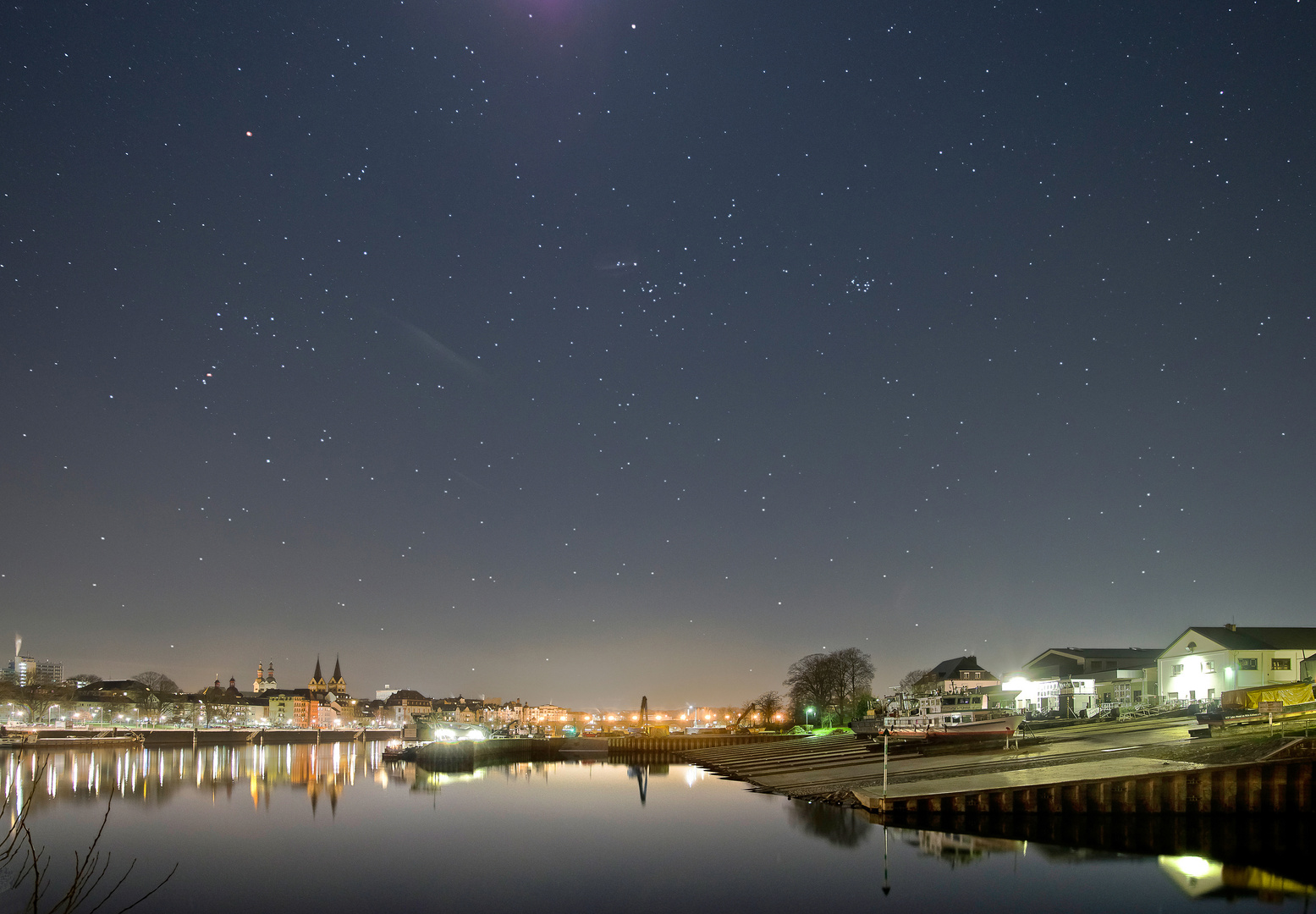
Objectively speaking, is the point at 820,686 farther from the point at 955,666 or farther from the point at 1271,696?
the point at 1271,696

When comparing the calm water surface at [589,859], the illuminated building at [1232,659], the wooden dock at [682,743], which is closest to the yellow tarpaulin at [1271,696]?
the illuminated building at [1232,659]

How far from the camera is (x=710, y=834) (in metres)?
43.2

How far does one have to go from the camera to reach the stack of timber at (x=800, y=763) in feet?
176

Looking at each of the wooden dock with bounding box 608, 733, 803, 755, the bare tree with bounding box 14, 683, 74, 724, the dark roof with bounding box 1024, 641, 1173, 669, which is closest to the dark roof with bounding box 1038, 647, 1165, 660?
the dark roof with bounding box 1024, 641, 1173, 669

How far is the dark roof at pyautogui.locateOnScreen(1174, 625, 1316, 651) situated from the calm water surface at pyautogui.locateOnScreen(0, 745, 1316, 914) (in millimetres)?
43025

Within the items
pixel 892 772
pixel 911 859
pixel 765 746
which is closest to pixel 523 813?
pixel 892 772

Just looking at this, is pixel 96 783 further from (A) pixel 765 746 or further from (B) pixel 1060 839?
(B) pixel 1060 839

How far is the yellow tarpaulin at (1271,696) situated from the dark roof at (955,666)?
7625 centimetres

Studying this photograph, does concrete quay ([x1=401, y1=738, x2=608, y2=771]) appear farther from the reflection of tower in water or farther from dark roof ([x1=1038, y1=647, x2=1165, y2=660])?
dark roof ([x1=1038, y1=647, x2=1165, y2=660])

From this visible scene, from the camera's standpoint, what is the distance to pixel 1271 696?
53.2 meters

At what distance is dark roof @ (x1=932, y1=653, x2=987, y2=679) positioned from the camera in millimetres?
129875

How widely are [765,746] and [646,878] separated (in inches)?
2709

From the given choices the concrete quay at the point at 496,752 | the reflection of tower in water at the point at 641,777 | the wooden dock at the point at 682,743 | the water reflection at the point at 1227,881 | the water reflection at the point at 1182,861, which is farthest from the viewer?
the wooden dock at the point at 682,743

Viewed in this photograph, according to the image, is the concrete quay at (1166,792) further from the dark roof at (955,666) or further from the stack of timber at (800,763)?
the dark roof at (955,666)
